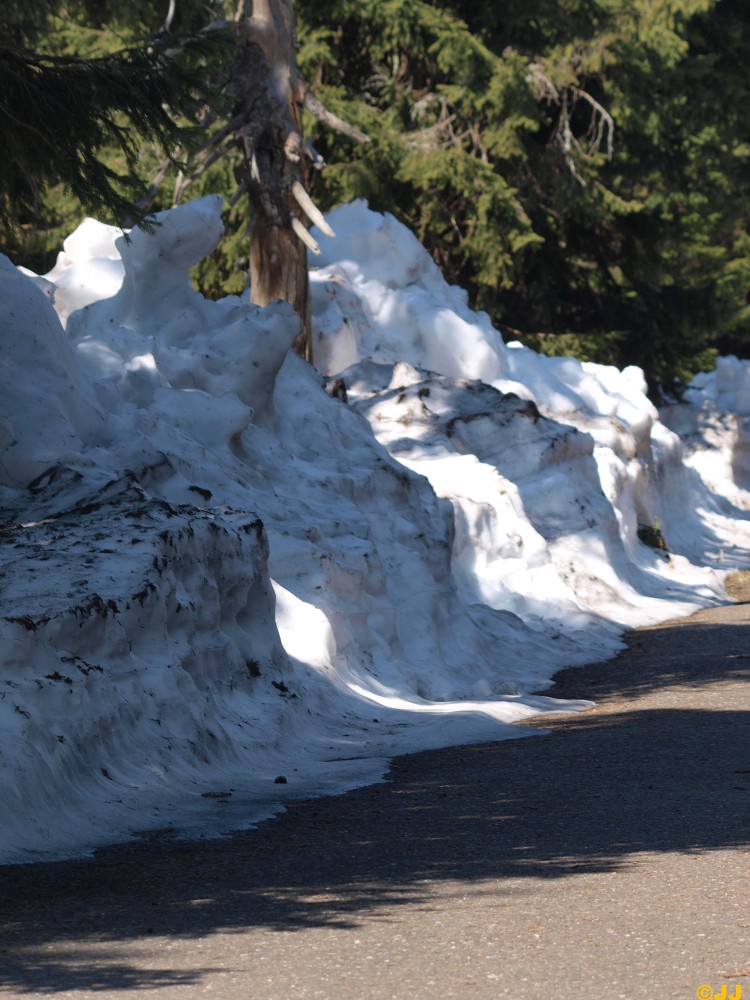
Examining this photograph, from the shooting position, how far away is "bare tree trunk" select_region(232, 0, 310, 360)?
1620 centimetres

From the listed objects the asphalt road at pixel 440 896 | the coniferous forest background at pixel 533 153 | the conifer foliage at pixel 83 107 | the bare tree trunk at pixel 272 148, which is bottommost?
the asphalt road at pixel 440 896

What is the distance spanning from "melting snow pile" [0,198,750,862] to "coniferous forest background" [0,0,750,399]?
14.3ft

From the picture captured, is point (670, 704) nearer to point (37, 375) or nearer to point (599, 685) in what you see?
point (599, 685)

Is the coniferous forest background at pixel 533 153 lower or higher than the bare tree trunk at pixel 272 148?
higher

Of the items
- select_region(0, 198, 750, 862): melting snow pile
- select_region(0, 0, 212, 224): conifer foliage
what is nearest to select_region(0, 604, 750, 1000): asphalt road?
select_region(0, 198, 750, 862): melting snow pile

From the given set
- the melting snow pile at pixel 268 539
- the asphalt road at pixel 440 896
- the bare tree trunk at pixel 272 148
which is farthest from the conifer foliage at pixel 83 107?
the bare tree trunk at pixel 272 148

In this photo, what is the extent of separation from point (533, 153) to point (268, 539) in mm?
17419

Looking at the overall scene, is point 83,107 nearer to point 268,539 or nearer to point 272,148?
point 268,539

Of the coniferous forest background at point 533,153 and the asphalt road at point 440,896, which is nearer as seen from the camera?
the asphalt road at point 440,896

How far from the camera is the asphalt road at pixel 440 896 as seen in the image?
4324 millimetres

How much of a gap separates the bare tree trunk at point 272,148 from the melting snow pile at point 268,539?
1.50 meters

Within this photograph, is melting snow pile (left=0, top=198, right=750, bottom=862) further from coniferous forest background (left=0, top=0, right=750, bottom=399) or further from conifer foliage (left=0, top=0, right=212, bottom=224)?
coniferous forest background (left=0, top=0, right=750, bottom=399)

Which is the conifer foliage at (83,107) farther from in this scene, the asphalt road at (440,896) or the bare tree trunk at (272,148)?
the bare tree trunk at (272,148)

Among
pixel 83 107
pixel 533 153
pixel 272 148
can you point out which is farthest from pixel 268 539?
pixel 533 153
